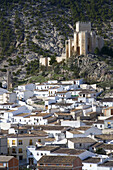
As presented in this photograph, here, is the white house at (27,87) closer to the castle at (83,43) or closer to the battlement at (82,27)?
the castle at (83,43)

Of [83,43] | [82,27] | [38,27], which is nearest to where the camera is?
[83,43]

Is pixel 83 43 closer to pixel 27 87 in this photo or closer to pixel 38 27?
pixel 27 87

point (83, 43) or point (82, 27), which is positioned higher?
point (82, 27)

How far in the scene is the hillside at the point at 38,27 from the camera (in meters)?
116

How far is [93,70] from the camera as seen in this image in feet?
304

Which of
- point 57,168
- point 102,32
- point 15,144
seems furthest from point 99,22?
point 57,168

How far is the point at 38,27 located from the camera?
12769 centimetres

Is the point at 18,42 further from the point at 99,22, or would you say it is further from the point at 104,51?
the point at 104,51

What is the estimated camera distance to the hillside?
116500 mm

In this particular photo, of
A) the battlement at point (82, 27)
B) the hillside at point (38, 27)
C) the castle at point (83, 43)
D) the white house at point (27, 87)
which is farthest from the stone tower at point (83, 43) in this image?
the hillside at point (38, 27)

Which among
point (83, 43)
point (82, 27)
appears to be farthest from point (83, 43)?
point (82, 27)

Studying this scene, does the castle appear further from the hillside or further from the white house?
the hillside

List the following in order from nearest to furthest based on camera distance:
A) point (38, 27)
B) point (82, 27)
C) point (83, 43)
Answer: point (83, 43) < point (82, 27) < point (38, 27)

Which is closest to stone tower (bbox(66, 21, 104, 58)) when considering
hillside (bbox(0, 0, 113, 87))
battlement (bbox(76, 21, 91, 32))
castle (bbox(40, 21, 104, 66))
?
castle (bbox(40, 21, 104, 66))
